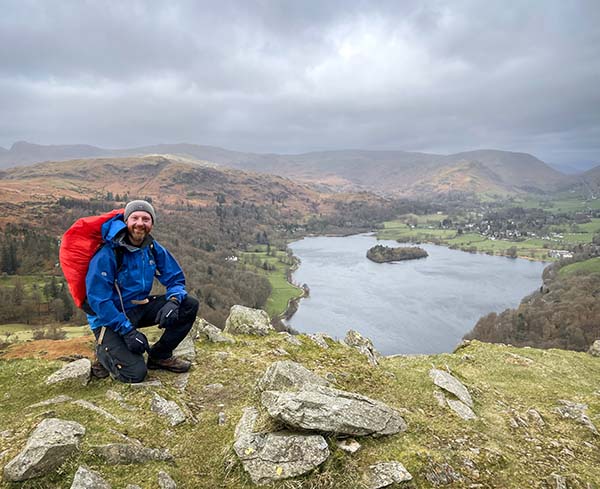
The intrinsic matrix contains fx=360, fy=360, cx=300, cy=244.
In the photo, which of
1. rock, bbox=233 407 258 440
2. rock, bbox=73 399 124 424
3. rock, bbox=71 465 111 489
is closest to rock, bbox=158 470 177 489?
rock, bbox=71 465 111 489

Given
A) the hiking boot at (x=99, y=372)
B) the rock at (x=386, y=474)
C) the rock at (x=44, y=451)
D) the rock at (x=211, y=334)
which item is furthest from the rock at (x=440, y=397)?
the hiking boot at (x=99, y=372)

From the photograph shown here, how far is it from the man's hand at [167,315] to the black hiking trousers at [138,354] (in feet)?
0.90

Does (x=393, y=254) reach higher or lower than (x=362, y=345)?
lower

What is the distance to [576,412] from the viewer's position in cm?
731

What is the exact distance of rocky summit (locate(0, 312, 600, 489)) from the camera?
4.36 metres

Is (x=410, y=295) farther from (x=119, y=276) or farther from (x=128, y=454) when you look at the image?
(x=128, y=454)

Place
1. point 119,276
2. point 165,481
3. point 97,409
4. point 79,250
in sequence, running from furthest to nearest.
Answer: point 119,276
point 79,250
point 97,409
point 165,481

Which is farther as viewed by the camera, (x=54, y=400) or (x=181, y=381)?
(x=181, y=381)

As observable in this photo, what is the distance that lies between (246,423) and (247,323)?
5.72 metres

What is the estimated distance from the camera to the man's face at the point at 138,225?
20.2ft

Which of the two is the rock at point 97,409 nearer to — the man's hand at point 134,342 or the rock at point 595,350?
the man's hand at point 134,342

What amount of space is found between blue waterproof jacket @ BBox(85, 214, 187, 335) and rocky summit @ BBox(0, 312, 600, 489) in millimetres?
1249

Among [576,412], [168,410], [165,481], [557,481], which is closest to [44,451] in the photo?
[165,481]

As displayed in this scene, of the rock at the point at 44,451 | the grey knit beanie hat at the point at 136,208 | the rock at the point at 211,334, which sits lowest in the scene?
the rock at the point at 211,334
